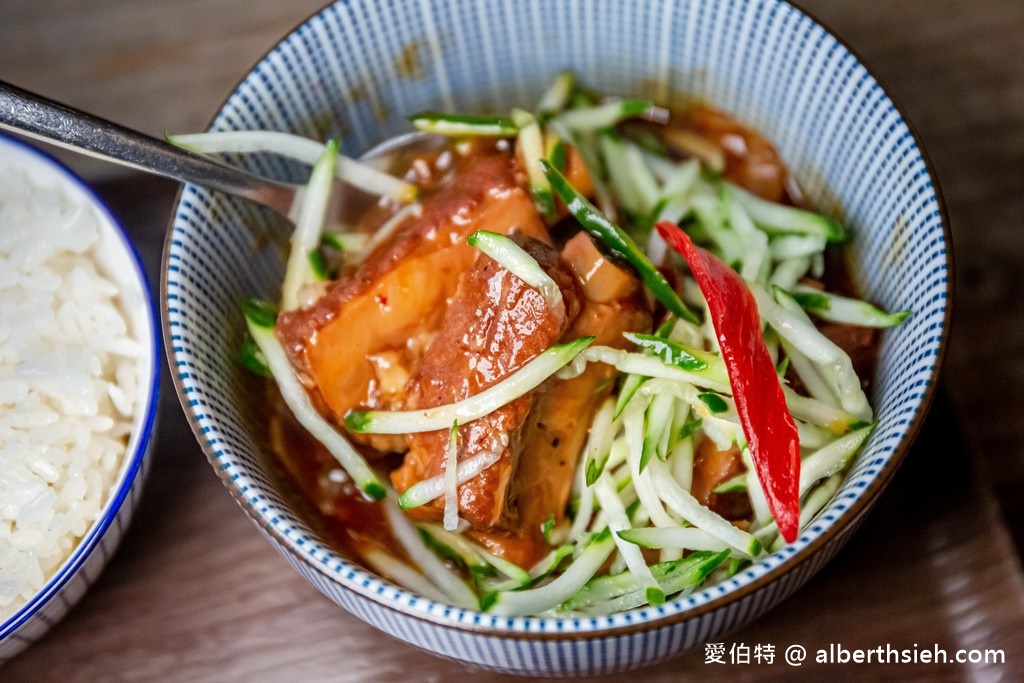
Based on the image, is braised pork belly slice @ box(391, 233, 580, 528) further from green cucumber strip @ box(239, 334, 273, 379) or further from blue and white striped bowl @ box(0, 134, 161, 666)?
blue and white striped bowl @ box(0, 134, 161, 666)

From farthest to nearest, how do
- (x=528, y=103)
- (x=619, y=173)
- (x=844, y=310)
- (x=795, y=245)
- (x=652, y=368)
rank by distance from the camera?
1. (x=528, y=103)
2. (x=619, y=173)
3. (x=795, y=245)
4. (x=844, y=310)
5. (x=652, y=368)

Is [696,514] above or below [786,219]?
below

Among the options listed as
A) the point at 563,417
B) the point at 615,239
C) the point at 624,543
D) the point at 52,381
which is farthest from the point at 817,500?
the point at 52,381

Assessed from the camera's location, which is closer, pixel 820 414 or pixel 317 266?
pixel 820 414

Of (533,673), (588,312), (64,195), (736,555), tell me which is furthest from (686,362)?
(64,195)

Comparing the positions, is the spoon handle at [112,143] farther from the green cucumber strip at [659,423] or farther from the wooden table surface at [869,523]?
the green cucumber strip at [659,423]

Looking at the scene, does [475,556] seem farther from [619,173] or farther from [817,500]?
[619,173]

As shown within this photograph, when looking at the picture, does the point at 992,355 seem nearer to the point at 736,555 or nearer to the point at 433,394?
the point at 736,555
